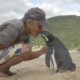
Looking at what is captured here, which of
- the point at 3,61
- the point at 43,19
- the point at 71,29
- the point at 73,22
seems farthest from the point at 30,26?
the point at 73,22

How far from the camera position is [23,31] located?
14.6ft

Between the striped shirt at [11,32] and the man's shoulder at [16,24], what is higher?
the man's shoulder at [16,24]

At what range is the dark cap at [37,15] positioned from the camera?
4.39 m

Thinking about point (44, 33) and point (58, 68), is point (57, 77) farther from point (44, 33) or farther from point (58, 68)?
point (44, 33)

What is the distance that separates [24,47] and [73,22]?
50.1 metres

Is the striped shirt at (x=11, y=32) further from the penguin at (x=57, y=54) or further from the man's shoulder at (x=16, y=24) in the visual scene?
the penguin at (x=57, y=54)

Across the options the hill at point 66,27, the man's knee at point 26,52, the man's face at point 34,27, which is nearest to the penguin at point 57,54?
the man's face at point 34,27

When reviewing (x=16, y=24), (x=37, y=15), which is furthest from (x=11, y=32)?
(x=37, y=15)

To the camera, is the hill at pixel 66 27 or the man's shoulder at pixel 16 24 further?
the hill at pixel 66 27

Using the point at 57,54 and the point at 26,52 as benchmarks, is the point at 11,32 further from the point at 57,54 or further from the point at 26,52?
the point at 57,54

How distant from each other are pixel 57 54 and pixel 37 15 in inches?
42.5

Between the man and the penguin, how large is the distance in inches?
19.1

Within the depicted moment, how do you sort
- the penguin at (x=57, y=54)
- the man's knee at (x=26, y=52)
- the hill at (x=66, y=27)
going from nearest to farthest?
1. the man's knee at (x=26, y=52)
2. the penguin at (x=57, y=54)
3. the hill at (x=66, y=27)

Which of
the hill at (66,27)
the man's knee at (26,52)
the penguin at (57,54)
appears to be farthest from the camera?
the hill at (66,27)
